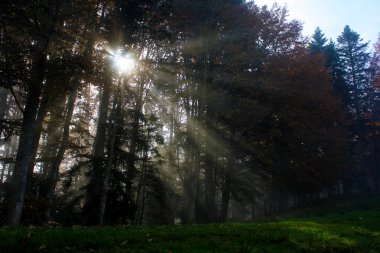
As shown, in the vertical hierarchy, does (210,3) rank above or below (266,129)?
above

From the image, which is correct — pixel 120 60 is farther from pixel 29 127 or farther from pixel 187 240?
pixel 187 240

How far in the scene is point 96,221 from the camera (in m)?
16.9

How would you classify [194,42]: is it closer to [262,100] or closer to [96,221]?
[262,100]

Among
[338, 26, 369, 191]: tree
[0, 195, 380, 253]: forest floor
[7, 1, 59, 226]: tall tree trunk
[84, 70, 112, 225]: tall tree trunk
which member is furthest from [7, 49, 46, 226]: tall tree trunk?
[338, 26, 369, 191]: tree

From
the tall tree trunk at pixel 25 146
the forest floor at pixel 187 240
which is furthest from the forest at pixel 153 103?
the forest floor at pixel 187 240

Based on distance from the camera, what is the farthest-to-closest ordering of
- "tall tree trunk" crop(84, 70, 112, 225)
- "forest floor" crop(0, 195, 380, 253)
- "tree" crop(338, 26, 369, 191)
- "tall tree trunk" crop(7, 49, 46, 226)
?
"tree" crop(338, 26, 369, 191), "tall tree trunk" crop(84, 70, 112, 225), "tall tree trunk" crop(7, 49, 46, 226), "forest floor" crop(0, 195, 380, 253)

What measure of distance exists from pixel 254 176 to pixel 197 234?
23294 mm

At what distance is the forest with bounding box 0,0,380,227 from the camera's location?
13703 millimetres

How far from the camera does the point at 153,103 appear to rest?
3244cm

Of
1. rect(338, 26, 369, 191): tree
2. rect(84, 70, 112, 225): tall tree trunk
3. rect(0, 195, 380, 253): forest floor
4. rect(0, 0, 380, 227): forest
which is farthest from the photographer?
rect(338, 26, 369, 191): tree

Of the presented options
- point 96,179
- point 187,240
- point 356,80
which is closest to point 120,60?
point 96,179

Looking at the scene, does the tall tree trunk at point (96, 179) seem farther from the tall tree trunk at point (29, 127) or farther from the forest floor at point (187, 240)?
the forest floor at point (187, 240)

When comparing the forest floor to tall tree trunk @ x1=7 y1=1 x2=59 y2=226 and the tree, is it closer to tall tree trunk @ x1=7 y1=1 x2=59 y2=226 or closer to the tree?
tall tree trunk @ x1=7 y1=1 x2=59 y2=226

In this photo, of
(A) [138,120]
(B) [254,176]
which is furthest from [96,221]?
(B) [254,176]
